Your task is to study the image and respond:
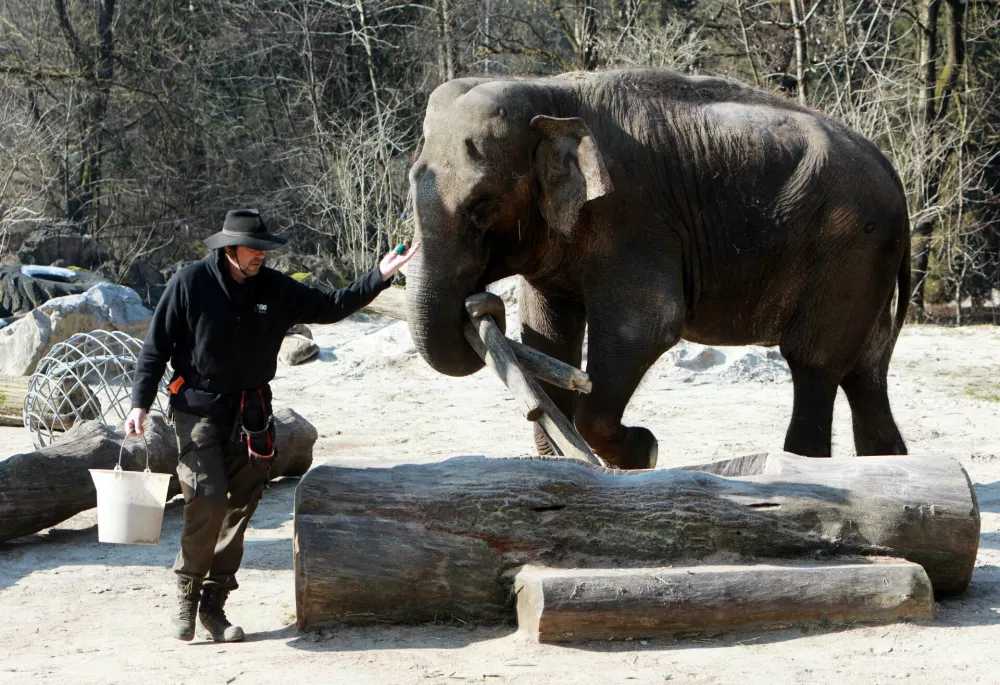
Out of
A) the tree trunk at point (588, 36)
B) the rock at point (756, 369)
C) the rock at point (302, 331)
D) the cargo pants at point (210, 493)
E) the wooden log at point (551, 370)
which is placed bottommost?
the rock at point (756, 369)

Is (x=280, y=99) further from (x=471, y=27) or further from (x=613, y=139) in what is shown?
(x=613, y=139)

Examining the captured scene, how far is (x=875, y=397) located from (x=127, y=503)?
4.63 m

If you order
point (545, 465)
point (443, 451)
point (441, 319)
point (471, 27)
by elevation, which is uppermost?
point (471, 27)

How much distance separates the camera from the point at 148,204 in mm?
22750

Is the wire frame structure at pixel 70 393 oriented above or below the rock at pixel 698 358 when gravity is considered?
above

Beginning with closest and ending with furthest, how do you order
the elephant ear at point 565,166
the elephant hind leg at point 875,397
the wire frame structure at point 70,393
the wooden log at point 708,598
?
the wooden log at point 708,598 < the elephant ear at point 565,166 < the elephant hind leg at point 875,397 < the wire frame structure at point 70,393

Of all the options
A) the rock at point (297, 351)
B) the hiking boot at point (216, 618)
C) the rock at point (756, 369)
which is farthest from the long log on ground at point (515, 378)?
the rock at point (297, 351)

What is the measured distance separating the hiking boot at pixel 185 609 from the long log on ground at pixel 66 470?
2055mm

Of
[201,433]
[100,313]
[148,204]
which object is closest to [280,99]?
[148,204]

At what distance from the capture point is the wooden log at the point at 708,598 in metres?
4.77

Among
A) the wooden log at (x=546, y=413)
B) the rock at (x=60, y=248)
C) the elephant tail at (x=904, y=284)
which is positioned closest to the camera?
the wooden log at (x=546, y=413)

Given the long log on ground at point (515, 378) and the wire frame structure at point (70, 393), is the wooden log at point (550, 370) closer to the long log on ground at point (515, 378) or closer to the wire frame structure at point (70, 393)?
the long log on ground at point (515, 378)

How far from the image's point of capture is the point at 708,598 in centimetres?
486

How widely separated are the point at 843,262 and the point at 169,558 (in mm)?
3986
